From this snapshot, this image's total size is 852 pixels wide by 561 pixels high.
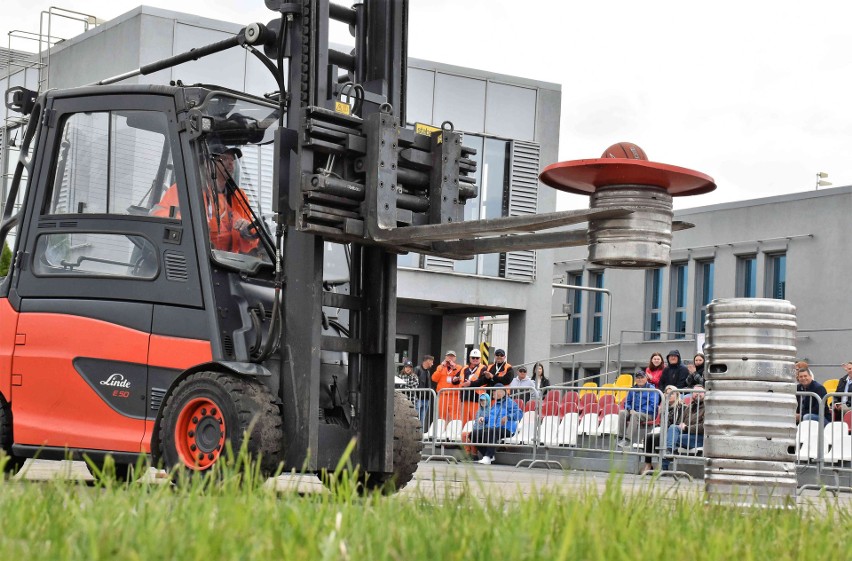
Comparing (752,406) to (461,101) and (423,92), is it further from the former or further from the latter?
(461,101)

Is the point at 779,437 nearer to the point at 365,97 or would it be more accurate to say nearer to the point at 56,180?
the point at 365,97

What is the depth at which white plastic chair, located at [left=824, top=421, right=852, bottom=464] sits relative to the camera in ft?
52.4

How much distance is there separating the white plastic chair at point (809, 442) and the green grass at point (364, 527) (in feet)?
36.8

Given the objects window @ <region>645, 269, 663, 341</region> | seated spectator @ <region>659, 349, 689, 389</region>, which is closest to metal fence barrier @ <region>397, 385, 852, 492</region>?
seated spectator @ <region>659, 349, 689, 389</region>

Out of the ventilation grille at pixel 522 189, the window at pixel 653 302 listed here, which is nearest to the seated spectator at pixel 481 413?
the ventilation grille at pixel 522 189

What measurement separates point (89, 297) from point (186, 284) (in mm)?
813

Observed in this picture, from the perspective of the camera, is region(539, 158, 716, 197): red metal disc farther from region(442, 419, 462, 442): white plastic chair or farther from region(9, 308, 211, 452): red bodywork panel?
region(442, 419, 462, 442): white plastic chair

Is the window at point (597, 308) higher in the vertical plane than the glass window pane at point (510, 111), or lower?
lower

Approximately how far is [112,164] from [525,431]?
471 inches

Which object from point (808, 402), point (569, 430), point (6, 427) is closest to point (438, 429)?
point (569, 430)

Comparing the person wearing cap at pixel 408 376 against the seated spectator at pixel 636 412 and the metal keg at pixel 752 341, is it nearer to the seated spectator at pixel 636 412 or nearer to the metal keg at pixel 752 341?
the seated spectator at pixel 636 412

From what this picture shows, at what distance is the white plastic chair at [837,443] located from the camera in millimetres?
15984

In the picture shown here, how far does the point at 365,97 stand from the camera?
8.97m

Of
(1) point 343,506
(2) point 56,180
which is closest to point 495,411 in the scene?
(2) point 56,180
